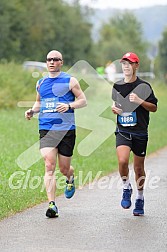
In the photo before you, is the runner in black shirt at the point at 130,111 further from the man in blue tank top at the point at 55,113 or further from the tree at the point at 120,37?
the tree at the point at 120,37

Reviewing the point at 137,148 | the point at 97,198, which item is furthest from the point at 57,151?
the point at 97,198

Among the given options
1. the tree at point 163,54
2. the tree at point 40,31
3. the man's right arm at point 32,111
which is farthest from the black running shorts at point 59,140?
the tree at point 163,54

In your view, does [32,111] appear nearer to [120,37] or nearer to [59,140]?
[59,140]

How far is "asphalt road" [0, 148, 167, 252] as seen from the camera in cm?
829

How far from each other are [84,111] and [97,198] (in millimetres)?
16093

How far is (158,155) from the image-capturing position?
65.6 ft

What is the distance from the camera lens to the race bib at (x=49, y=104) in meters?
10.1

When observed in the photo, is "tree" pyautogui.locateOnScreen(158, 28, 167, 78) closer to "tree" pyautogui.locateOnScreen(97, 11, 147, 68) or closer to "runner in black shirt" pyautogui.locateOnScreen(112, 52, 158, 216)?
"tree" pyautogui.locateOnScreen(97, 11, 147, 68)

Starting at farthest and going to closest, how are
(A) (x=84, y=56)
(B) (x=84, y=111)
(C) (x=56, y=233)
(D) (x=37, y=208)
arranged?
(A) (x=84, y=56)
(B) (x=84, y=111)
(D) (x=37, y=208)
(C) (x=56, y=233)

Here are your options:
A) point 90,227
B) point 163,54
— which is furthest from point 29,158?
point 163,54

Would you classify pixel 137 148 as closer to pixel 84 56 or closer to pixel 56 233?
pixel 56 233

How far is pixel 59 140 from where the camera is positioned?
1027 cm

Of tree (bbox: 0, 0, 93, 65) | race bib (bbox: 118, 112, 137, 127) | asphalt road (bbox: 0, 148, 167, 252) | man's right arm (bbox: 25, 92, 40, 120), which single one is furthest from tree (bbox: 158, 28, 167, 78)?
race bib (bbox: 118, 112, 137, 127)

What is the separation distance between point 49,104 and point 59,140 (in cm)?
50
